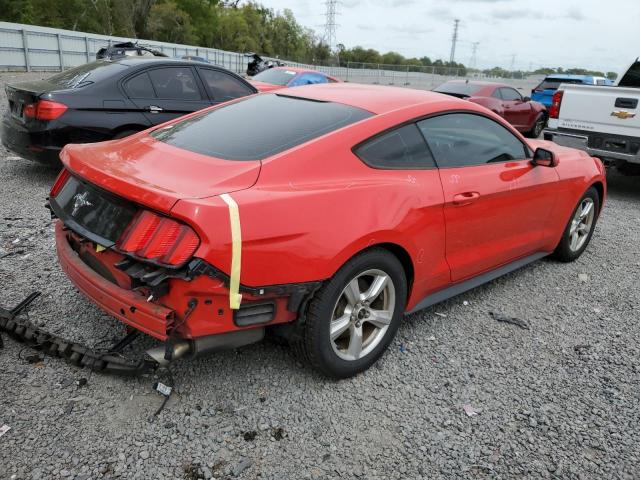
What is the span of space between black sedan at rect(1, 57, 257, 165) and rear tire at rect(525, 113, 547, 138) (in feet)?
34.3

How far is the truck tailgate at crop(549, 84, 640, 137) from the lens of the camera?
24.1 ft

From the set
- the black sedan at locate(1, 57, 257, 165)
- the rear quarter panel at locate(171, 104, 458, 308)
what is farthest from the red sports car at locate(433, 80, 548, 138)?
the rear quarter panel at locate(171, 104, 458, 308)

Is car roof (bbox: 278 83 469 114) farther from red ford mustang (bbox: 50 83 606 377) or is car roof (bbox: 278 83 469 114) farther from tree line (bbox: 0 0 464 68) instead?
tree line (bbox: 0 0 464 68)

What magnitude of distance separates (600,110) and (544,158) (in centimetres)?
445

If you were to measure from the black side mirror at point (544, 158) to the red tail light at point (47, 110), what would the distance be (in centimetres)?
492

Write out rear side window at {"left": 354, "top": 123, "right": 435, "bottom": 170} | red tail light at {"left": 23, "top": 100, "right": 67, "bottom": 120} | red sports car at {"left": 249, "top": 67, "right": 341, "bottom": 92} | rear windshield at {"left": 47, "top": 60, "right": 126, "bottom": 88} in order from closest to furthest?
rear side window at {"left": 354, "top": 123, "right": 435, "bottom": 170} → red tail light at {"left": 23, "top": 100, "right": 67, "bottom": 120} → rear windshield at {"left": 47, "top": 60, "right": 126, "bottom": 88} → red sports car at {"left": 249, "top": 67, "right": 341, "bottom": 92}

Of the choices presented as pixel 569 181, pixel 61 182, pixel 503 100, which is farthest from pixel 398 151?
pixel 503 100

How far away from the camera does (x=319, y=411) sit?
275cm

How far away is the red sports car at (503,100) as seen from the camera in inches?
514

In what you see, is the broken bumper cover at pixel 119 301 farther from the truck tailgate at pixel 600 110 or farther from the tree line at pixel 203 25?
the tree line at pixel 203 25

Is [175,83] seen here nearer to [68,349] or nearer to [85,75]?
[85,75]

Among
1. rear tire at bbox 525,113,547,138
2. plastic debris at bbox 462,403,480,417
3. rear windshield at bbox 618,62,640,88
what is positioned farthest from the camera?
rear tire at bbox 525,113,547,138

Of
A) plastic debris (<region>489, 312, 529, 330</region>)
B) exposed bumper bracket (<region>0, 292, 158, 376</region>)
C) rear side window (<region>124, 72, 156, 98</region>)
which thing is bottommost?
plastic debris (<region>489, 312, 529, 330</region>)

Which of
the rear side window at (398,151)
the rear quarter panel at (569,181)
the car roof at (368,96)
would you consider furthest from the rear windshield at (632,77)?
the rear side window at (398,151)
